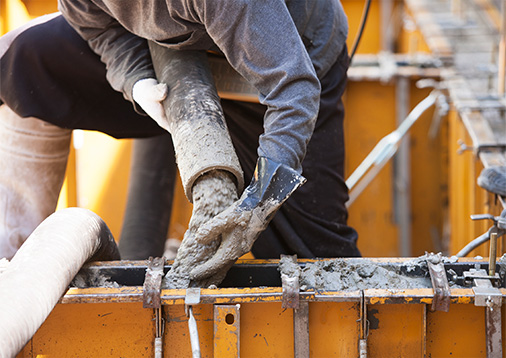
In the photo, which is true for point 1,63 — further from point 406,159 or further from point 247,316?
point 406,159

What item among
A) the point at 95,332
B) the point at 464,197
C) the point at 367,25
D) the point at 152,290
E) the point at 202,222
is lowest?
the point at 95,332

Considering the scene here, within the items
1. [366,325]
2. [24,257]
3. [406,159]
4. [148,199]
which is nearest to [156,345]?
[24,257]

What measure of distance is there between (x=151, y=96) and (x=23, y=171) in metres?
1.01

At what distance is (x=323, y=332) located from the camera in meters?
2.06

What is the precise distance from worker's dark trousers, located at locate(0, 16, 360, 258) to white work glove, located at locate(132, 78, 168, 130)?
528mm

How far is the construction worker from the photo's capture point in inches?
82.1

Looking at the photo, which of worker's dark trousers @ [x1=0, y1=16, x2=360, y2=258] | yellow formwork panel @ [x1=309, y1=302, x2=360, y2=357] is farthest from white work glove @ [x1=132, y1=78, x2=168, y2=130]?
yellow formwork panel @ [x1=309, y1=302, x2=360, y2=357]

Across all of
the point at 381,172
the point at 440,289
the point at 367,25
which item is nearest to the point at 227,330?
the point at 440,289

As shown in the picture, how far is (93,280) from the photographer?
7.27 ft

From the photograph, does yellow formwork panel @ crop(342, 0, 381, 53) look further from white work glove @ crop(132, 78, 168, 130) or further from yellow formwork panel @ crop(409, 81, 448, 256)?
white work glove @ crop(132, 78, 168, 130)

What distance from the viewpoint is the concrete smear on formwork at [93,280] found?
2174mm

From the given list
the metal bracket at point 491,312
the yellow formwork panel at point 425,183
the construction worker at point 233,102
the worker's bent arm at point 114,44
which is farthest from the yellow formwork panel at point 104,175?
the metal bracket at point 491,312

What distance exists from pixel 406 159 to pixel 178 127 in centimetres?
313

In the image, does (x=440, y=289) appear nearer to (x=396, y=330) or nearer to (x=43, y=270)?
(x=396, y=330)
